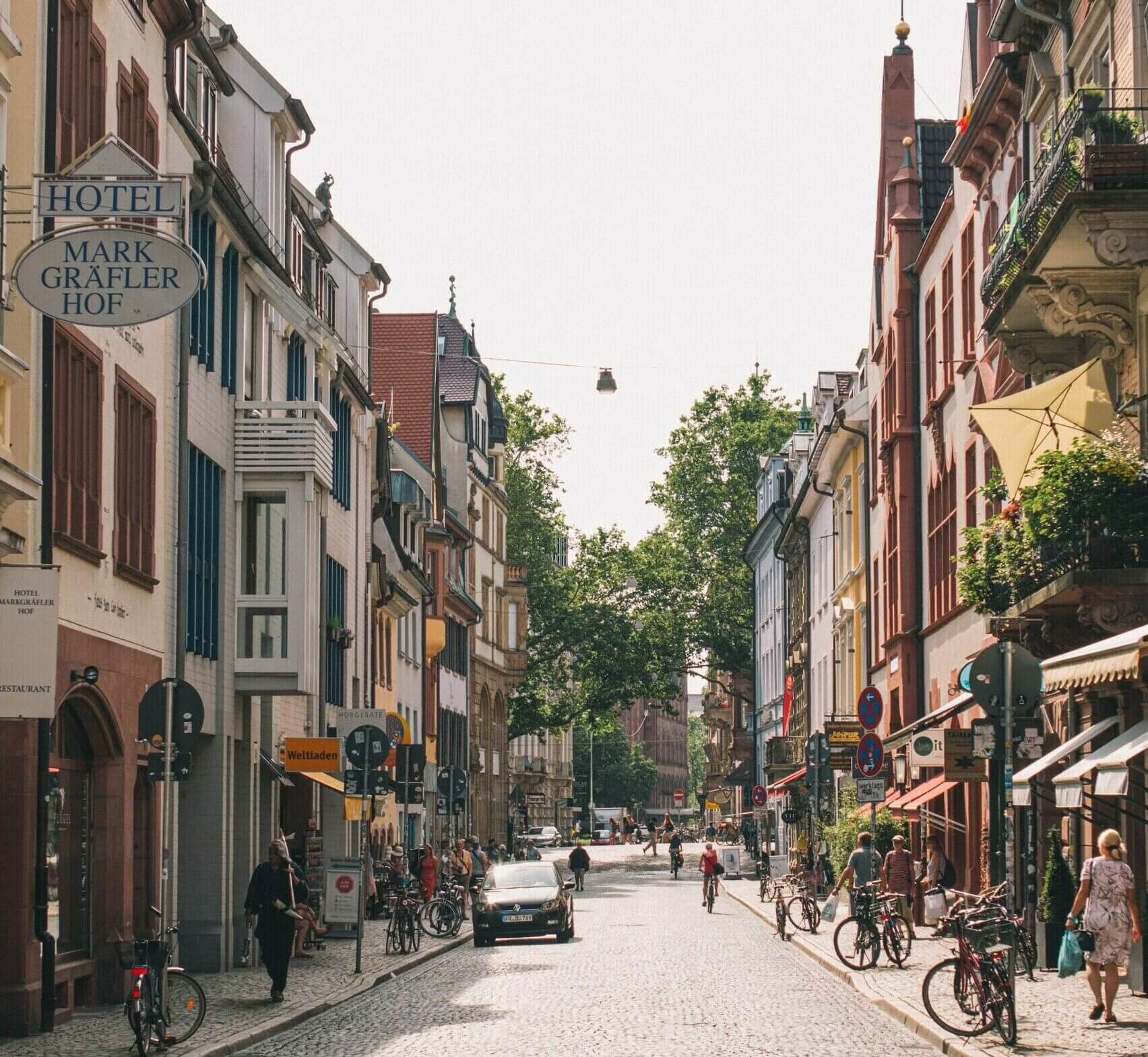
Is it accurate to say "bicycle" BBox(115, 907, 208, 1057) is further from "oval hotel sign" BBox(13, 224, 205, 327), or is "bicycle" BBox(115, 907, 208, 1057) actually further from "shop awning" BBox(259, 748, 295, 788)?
"shop awning" BBox(259, 748, 295, 788)

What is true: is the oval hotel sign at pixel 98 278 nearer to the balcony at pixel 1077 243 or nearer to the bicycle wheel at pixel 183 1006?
the bicycle wheel at pixel 183 1006

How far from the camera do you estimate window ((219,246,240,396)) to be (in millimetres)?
28756

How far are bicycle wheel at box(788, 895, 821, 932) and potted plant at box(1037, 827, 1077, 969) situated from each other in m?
11.6

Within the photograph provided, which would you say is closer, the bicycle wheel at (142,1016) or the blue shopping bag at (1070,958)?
the bicycle wheel at (142,1016)

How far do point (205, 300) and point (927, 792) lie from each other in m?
15.0

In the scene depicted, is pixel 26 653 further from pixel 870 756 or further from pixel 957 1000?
pixel 870 756

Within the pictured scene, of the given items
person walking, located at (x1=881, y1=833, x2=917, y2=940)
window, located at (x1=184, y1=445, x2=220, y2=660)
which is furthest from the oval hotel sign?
person walking, located at (x1=881, y1=833, x2=917, y2=940)

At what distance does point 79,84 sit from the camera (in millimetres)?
21391

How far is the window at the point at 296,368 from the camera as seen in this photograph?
34500mm

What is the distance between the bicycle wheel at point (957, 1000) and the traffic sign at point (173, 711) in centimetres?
648

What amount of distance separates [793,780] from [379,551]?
1622cm

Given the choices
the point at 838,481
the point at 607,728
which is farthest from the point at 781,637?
the point at 838,481

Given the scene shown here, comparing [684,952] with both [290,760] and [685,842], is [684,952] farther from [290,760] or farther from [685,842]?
→ [685,842]

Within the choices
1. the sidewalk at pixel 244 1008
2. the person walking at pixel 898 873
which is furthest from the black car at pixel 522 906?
the person walking at pixel 898 873
